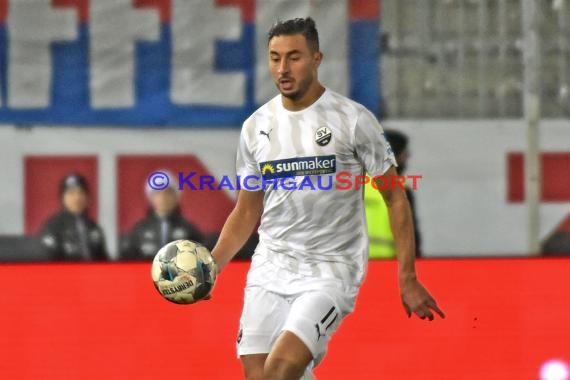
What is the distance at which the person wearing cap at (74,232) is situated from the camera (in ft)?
27.1

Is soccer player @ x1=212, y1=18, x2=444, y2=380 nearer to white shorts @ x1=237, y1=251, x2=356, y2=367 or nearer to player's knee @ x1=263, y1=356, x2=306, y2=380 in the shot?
white shorts @ x1=237, y1=251, x2=356, y2=367

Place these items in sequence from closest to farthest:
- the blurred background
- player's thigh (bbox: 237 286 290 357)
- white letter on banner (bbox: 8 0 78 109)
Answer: player's thigh (bbox: 237 286 290 357) < the blurred background < white letter on banner (bbox: 8 0 78 109)

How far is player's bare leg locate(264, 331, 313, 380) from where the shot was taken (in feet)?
13.3

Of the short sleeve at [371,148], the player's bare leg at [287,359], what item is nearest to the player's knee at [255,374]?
the player's bare leg at [287,359]

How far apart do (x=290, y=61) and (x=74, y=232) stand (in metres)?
4.45

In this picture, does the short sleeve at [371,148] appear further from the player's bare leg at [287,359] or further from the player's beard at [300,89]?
the player's bare leg at [287,359]

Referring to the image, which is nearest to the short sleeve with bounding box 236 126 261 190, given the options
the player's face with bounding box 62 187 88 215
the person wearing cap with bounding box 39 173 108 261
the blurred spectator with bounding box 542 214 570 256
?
the person wearing cap with bounding box 39 173 108 261

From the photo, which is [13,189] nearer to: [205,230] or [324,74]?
[205,230]

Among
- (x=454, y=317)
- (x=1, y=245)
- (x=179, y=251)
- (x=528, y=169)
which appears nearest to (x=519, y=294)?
(x=454, y=317)

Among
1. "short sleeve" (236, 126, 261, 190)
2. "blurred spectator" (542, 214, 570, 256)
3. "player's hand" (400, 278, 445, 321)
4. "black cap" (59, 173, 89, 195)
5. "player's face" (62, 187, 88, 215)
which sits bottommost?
"blurred spectator" (542, 214, 570, 256)

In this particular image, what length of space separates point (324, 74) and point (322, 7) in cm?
51

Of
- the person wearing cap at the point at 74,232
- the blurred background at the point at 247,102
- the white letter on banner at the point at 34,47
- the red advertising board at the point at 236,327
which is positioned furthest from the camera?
the white letter on banner at the point at 34,47

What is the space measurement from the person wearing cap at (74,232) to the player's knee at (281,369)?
14.1 ft

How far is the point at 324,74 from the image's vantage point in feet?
30.3
